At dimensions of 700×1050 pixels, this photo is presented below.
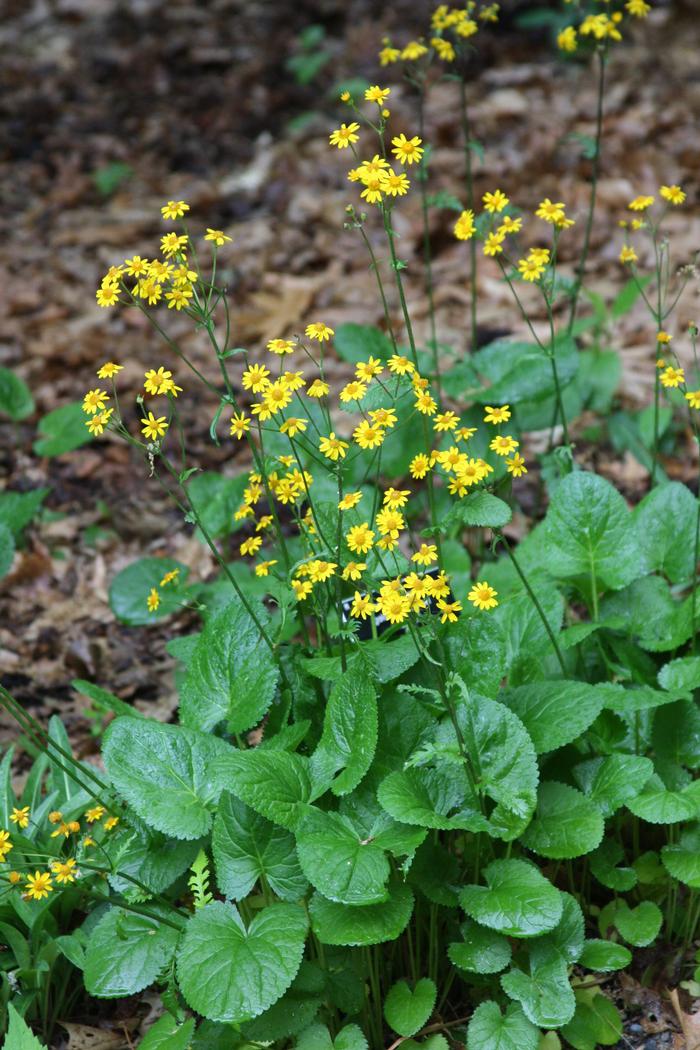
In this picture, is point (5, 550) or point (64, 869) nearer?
point (64, 869)

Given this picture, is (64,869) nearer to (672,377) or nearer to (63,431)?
(672,377)

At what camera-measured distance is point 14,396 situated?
457 centimetres

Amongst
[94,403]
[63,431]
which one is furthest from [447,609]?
[63,431]

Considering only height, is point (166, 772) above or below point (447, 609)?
below

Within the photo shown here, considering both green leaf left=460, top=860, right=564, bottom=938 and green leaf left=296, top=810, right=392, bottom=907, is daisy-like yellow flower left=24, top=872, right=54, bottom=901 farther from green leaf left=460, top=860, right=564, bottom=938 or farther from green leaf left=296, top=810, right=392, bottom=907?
green leaf left=460, top=860, right=564, bottom=938

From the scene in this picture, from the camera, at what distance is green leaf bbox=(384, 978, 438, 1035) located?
2.28m

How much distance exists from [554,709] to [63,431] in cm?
259

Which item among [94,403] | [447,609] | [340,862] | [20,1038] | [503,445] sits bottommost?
[20,1038]

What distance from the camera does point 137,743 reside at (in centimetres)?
249

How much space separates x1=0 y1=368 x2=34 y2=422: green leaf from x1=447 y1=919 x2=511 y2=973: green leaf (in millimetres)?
3098

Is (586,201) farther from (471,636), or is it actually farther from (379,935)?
(379,935)

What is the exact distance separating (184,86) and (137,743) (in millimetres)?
6647

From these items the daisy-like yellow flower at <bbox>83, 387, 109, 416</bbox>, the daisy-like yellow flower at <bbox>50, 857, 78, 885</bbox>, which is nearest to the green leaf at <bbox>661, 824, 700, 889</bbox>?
the daisy-like yellow flower at <bbox>50, 857, 78, 885</bbox>

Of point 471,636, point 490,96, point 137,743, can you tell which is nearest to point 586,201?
point 490,96
